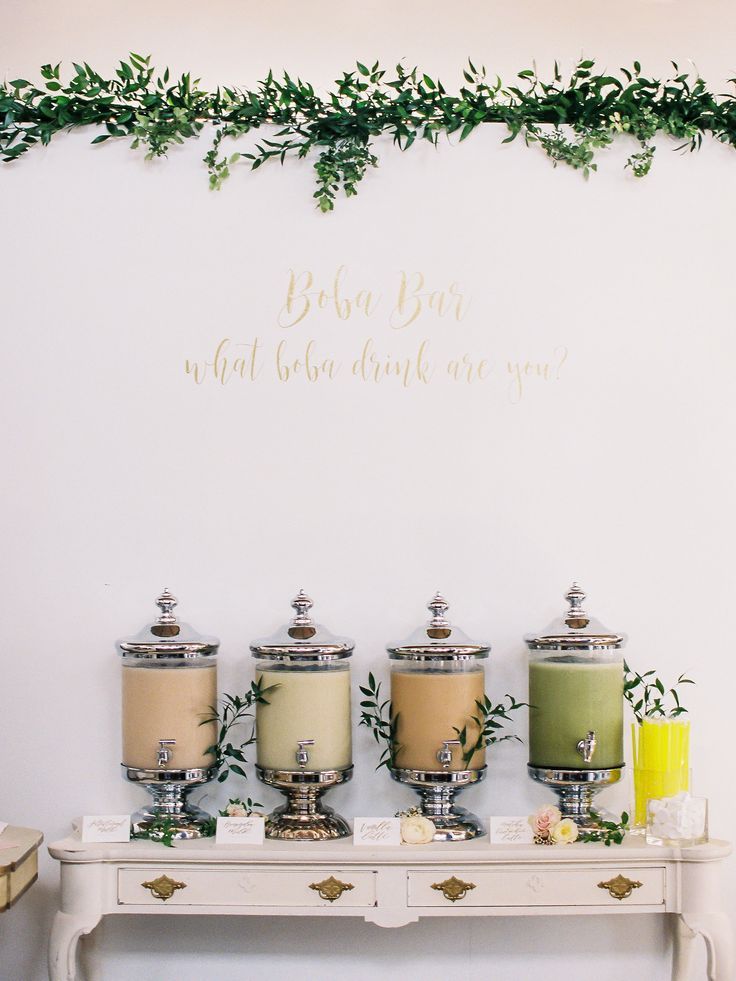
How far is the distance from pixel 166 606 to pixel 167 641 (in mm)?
77

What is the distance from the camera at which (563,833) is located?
2094 millimetres

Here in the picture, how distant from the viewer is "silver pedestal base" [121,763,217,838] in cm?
214

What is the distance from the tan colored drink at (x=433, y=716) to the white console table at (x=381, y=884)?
0.57ft

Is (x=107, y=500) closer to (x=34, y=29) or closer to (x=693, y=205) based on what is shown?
(x=34, y=29)

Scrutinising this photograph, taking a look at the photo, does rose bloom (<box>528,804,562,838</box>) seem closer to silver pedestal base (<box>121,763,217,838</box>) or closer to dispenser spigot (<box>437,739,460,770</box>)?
dispenser spigot (<box>437,739,460,770</box>)

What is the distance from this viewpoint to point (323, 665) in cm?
216

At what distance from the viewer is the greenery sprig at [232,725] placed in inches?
85.7

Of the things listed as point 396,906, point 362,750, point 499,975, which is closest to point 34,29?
point 362,750

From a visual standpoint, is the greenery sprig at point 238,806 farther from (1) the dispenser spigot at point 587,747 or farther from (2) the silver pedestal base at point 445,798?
(1) the dispenser spigot at point 587,747

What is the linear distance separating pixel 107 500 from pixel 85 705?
0.45 metres

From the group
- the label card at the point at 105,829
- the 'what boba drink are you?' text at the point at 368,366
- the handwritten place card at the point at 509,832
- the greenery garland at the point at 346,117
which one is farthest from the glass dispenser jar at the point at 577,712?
the greenery garland at the point at 346,117

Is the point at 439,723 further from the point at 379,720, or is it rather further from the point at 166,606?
the point at 166,606

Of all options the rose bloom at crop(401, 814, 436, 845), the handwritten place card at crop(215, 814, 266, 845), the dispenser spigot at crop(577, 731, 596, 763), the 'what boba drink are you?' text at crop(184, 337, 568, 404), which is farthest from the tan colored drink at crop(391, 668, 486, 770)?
the 'what boba drink are you?' text at crop(184, 337, 568, 404)

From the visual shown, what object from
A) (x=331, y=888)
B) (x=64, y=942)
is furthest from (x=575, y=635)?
(x=64, y=942)
